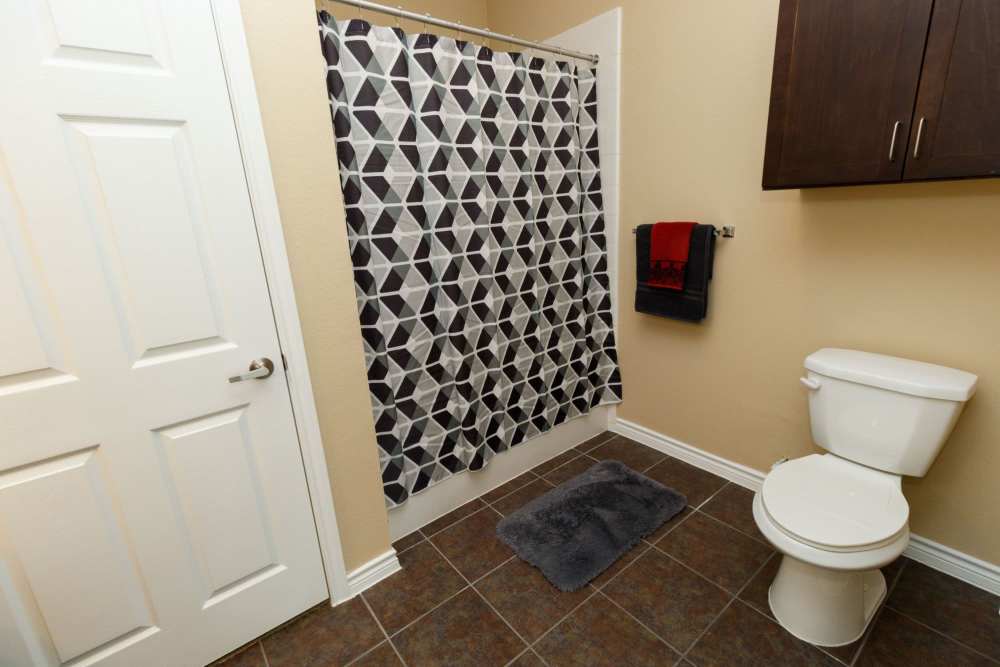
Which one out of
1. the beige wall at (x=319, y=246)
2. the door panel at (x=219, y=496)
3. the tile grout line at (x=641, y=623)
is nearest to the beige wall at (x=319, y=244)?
the beige wall at (x=319, y=246)

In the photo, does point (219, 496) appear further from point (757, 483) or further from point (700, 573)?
point (757, 483)

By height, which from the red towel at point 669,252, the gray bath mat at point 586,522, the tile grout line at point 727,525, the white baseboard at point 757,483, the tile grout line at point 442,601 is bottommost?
the tile grout line at point 442,601

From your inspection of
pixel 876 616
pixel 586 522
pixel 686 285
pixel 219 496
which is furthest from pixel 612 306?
pixel 219 496

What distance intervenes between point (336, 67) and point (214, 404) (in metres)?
1.06

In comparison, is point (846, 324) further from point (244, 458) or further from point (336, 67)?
point (244, 458)

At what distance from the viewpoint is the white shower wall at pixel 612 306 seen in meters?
1.91

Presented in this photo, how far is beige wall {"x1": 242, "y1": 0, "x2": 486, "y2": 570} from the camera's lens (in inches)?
46.1

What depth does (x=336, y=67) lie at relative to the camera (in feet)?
4.62

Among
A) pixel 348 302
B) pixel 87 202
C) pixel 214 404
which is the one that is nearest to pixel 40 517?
pixel 214 404

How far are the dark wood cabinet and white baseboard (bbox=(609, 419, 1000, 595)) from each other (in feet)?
4.11

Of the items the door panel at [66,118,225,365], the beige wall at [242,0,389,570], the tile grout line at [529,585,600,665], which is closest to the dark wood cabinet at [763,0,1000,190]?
the beige wall at [242,0,389,570]

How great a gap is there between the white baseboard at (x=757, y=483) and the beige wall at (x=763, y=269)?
0.04 meters

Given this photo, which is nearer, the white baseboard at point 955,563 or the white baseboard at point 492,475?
the white baseboard at point 955,563

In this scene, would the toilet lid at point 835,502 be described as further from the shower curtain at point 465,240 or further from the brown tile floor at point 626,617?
the shower curtain at point 465,240
